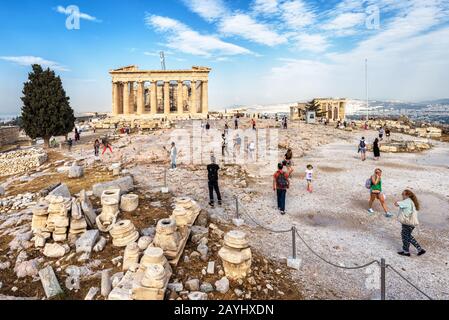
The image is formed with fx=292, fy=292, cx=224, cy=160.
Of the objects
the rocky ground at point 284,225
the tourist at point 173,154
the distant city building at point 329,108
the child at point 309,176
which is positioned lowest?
the rocky ground at point 284,225

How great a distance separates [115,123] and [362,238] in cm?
4244

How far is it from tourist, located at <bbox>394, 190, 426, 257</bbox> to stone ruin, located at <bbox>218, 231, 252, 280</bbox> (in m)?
4.14

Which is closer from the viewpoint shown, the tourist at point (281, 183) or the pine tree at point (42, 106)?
the tourist at point (281, 183)

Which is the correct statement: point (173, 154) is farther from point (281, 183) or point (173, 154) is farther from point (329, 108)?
point (329, 108)

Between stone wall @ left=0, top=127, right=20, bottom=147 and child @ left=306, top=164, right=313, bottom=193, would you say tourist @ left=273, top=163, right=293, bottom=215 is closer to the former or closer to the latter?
child @ left=306, top=164, right=313, bottom=193

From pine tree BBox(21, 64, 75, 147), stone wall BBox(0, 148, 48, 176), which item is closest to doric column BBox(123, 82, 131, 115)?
pine tree BBox(21, 64, 75, 147)

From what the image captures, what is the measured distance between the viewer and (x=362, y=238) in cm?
873

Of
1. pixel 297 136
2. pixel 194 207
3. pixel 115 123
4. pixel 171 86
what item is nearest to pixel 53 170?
pixel 194 207

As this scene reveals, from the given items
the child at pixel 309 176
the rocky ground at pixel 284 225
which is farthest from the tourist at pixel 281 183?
the child at pixel 309 176

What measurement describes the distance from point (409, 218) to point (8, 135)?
44505mm

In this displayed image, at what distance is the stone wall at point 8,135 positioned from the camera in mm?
36225

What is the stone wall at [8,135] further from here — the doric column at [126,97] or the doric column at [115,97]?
the doric column at [126,97]

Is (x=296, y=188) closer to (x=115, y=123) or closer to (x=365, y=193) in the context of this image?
(x=365, y=193)

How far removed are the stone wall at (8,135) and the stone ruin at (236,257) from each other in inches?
1576
